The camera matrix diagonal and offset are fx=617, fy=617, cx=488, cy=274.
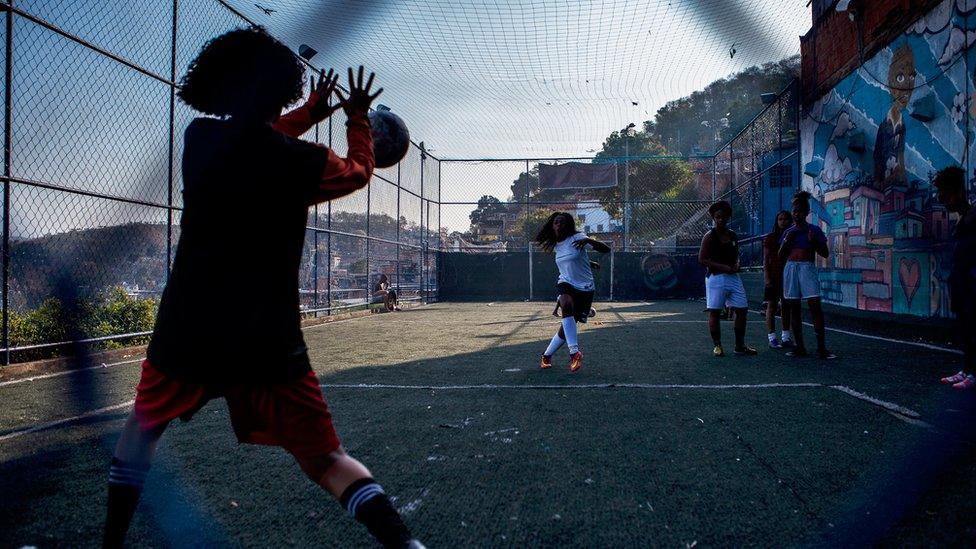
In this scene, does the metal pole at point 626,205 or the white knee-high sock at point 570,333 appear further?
the metal pole at point 626,205

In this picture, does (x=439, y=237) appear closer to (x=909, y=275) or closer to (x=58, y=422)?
(x=909, y=275)

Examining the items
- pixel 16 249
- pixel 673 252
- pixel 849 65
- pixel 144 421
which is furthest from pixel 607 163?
pixel 144 421

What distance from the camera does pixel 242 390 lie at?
70.9 inches

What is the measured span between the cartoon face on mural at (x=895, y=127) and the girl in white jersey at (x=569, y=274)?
6.02m


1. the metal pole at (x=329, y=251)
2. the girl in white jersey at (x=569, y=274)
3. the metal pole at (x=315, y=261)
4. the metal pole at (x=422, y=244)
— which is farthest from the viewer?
the metal pole at (x=422, y=244)

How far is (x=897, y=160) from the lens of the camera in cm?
955

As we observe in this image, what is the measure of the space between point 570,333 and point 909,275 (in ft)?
19.8

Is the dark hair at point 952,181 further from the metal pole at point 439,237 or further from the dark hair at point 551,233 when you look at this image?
the metal pole at point 439,237

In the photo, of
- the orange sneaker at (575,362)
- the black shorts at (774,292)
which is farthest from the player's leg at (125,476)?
the black shorts at (774,292)

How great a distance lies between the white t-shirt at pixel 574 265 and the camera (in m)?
6.45

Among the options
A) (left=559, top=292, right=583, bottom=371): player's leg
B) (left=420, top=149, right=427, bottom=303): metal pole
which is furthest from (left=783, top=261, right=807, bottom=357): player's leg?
(left=420, top=149, right=427, bottom=303): metal pole

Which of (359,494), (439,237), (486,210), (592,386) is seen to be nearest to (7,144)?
(592,386)

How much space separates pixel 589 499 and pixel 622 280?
66.0 ft

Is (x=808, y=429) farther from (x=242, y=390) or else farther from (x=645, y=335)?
(x=645, y=335)
